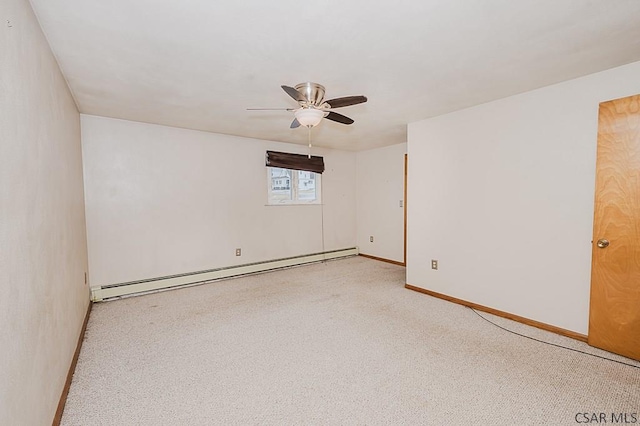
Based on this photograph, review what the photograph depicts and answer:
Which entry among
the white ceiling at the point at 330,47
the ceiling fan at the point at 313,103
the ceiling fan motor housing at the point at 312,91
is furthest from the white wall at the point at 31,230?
the ceiling fan motor housing at the point at 312,91

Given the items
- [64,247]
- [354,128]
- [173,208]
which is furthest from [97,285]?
[354,128]

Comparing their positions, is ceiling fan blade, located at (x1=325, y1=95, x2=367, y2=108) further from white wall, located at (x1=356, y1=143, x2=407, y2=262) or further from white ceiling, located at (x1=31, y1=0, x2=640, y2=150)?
white wall, located at (x1=356, y1=143, x2=407, y2=262)

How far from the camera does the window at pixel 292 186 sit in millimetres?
5062

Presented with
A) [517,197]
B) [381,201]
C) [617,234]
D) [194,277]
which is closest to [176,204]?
[194,277]

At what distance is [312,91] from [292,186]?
2.92m

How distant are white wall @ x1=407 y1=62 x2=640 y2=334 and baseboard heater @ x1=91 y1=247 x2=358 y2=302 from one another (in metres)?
2.33

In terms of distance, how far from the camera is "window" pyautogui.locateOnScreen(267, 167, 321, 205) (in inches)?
199

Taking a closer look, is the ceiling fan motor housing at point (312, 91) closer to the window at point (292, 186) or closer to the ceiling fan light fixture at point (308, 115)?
the ceiling fan light fixture at point (308, 115)

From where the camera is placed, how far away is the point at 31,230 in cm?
140

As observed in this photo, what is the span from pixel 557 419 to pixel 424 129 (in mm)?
3097

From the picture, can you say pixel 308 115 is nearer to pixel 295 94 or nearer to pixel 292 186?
pixel 295 94

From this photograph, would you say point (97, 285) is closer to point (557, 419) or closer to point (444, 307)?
point (444, 307)

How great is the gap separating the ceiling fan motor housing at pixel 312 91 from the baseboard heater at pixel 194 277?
10.2 ft

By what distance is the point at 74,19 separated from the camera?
1.64 meters
